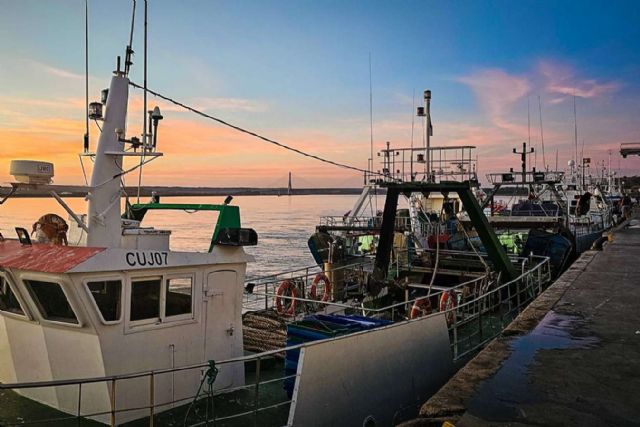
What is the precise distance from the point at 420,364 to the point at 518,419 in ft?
9.85

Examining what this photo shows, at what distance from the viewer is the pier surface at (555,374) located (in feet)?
17.4

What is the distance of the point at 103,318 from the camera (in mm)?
6180

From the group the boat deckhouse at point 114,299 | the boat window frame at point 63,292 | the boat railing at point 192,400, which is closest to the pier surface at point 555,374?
the boat railing at point 192,400

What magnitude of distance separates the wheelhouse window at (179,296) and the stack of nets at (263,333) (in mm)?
2369

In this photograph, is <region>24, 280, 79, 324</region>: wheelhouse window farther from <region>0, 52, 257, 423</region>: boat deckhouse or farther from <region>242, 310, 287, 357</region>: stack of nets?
<region>242, 310, 287, 357</region>: stack of nets

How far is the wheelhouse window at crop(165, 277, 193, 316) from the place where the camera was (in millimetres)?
6969

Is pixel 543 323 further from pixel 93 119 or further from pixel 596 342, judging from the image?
pixel 93 119

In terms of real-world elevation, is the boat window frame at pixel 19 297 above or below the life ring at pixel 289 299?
above

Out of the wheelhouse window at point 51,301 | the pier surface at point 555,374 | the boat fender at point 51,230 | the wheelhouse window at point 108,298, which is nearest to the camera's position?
the pier surface at point 555,374

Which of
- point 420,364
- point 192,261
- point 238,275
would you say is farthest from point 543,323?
point 192,261

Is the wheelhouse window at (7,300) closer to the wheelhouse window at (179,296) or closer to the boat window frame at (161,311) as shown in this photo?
the boat window frame at (161,311)

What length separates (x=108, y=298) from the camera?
6.35 metres

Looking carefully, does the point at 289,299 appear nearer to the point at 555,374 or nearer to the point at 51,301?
the point at 51,301

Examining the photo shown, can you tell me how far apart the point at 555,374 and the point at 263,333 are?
16.6ft
